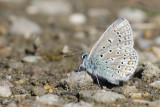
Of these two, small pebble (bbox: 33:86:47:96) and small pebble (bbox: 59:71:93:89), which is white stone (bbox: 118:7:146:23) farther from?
small pebble (bbox: 33:86:47:96)

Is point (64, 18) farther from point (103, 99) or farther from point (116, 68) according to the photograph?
point (103, 99)

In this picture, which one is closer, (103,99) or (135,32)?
(103,99)

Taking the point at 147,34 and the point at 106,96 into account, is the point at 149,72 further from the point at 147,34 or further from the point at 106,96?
the point at 147,34

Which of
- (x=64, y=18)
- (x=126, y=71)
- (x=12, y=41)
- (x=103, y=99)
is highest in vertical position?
(x=64, y=18)

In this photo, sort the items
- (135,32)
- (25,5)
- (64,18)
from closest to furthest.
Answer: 1. (135,32)
2. (64,18)
3. (25,5)

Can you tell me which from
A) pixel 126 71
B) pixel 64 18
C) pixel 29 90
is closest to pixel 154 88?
pixel 126 71

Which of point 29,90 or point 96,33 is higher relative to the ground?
point 96,33

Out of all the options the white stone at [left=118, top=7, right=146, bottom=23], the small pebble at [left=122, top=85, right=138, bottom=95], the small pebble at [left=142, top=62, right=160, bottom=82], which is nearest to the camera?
the small pebble at [left=122, top=85, right=138, bottom=95]

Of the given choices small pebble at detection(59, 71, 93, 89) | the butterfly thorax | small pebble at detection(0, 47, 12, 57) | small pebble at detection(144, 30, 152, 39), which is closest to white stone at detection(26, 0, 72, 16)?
small pebble at detection(144, 30, 152, 39)

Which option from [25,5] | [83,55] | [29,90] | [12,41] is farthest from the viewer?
[25,5]
